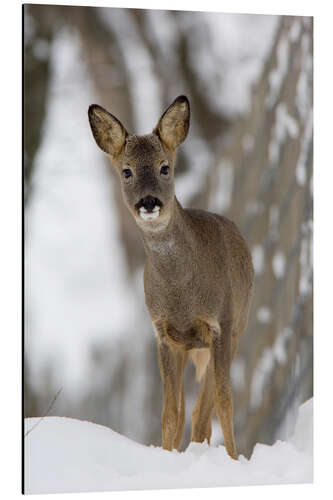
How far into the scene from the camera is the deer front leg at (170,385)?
5949 millimetres

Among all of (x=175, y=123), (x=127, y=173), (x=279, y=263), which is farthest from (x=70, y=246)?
(x=279, y=263)

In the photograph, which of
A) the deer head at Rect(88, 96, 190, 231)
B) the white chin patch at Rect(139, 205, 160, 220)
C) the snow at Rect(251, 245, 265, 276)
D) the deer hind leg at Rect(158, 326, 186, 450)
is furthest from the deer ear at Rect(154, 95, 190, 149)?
the deer hind leg at Rect(158, 326, 186, 450)

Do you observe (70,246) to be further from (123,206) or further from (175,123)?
(175,123)

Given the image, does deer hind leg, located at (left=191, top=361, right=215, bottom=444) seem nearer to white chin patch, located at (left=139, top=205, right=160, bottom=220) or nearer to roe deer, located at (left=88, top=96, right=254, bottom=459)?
roe deer, located at (left=88, top=96, right=254, bottom=459)

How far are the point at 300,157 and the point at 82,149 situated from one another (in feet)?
3.89

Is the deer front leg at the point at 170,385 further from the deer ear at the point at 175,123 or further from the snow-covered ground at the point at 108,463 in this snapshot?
the deer ear at the point at 175,123

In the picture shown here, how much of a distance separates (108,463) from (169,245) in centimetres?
106

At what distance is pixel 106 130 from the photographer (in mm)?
5949

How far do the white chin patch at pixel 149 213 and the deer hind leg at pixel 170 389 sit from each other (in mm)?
610

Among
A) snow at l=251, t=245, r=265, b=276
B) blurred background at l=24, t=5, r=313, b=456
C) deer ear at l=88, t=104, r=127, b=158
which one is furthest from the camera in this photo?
snow at l=251, t=245, r=265, b=276

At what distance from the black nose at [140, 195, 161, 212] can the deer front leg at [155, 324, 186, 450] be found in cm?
62

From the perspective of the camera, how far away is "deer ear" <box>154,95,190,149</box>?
19.4ft

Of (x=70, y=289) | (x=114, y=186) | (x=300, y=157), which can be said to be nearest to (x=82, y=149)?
(x=114, y=186)
